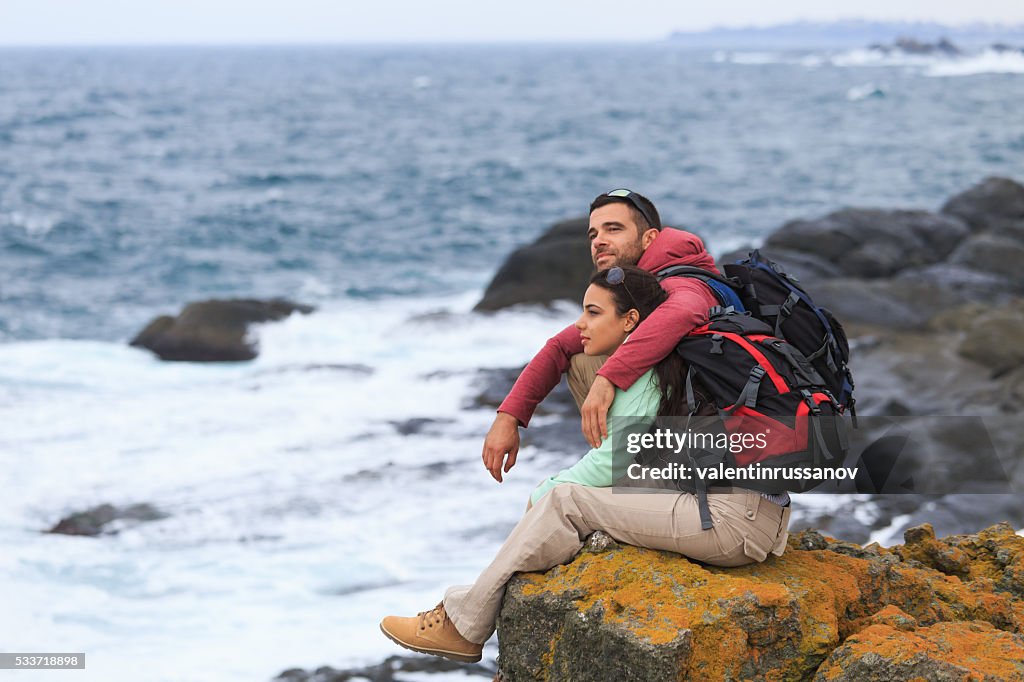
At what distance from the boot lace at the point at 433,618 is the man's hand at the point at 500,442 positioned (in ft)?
1.78

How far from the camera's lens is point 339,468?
10.0 m

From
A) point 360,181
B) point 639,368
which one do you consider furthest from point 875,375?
point 360,181

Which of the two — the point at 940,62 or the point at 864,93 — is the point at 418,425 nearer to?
the point at 864,93

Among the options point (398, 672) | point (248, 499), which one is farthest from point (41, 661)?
point (248, 499)

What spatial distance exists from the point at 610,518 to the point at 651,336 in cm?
66

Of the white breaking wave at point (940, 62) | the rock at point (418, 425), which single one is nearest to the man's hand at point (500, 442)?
the rock at point (418, 425)

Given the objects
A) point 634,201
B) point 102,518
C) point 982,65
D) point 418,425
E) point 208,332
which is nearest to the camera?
point 634,201

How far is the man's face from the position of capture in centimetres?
460

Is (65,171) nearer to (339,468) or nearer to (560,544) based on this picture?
(339,468)

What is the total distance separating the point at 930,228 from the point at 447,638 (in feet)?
52.5

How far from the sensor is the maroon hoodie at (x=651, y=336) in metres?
3.91

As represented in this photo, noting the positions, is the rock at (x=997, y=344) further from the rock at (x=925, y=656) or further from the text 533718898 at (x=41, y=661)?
the text 533718898 at (x=41, y=661)

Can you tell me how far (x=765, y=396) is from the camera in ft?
12.3

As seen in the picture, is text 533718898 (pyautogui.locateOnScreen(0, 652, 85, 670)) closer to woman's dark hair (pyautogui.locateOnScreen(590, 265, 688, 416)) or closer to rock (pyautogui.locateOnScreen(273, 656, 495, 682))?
rock (pyautogui.locateOnScreen(273, 656, 495, 682))
